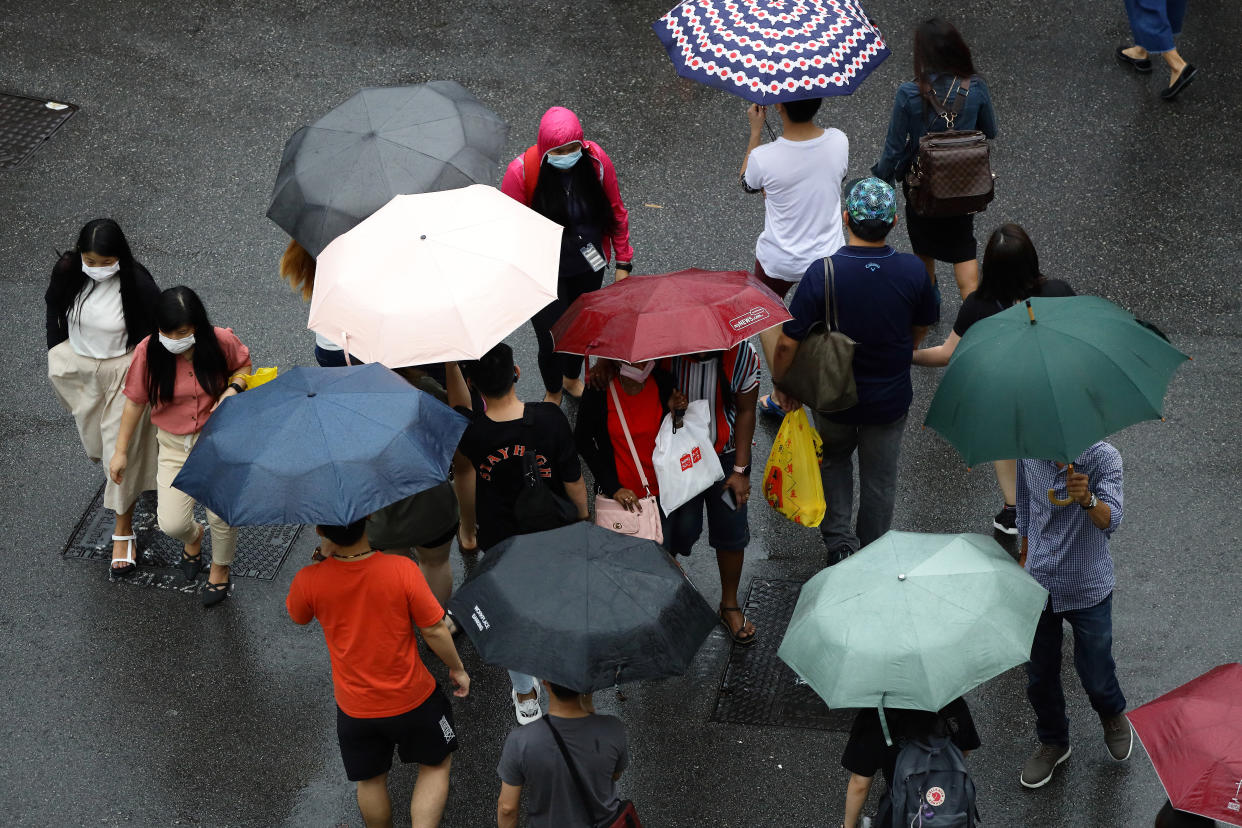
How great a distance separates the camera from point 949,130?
22.6 feet

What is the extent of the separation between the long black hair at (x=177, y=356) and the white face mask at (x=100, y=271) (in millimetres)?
457

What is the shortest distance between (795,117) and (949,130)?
35.5 inches

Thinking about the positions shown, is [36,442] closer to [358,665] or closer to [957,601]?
[358,665]

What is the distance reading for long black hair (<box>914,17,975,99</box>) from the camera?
6.84 m

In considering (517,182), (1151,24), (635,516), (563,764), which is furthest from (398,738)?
(1151,24)

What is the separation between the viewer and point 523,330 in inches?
317

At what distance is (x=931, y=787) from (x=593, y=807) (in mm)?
1113

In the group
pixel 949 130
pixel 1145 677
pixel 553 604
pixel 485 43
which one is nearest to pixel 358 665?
pixel 553 604

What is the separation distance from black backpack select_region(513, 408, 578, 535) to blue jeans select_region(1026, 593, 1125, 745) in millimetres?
1920

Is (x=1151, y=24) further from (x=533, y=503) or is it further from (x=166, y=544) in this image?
(x=166, y=544)

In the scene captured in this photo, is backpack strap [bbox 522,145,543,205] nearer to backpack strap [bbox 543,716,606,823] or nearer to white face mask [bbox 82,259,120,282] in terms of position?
white face mask [bbox 82,259,120,282]

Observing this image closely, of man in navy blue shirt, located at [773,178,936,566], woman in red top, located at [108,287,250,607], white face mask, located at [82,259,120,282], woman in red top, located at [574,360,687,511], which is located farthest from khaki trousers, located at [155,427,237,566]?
man in navy blue shirt, located at [773,178,936,566]

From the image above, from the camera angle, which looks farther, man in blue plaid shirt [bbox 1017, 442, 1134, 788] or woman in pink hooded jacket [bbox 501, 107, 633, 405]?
woman in pink hooded jacket [bbox 501, 107, 633, 405]

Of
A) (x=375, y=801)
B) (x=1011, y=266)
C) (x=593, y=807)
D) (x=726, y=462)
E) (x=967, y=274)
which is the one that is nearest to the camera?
(x=593, y=807)
